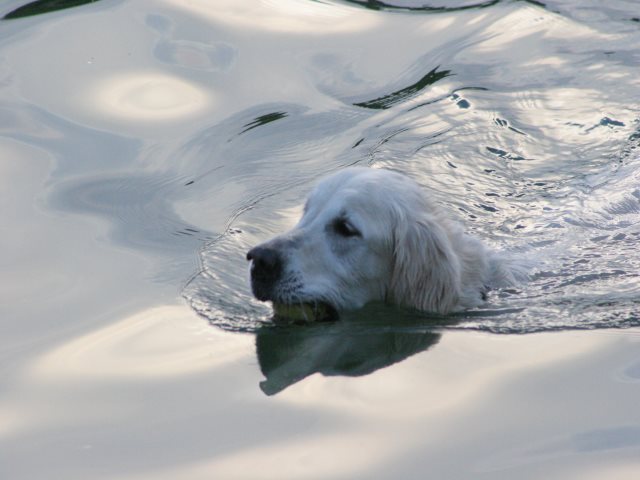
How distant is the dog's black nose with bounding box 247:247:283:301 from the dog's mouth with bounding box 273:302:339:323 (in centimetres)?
12

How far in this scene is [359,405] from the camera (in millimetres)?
4676

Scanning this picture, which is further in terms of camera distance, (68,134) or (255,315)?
(68,134)

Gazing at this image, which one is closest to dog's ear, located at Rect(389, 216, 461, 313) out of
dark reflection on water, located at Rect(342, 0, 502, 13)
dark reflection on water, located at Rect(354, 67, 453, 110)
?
dark reflection on water, located at Rect(354, 67, 453, 110)

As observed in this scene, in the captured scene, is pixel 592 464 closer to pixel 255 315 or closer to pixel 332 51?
pixel 255 315

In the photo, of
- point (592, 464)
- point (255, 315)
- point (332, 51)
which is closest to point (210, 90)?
point (332, 51)

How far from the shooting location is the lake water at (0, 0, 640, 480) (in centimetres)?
443

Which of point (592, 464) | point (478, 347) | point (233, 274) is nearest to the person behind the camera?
point (592, 464)

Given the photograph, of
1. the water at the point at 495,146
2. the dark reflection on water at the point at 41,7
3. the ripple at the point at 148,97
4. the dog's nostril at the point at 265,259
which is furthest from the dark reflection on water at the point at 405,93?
the dog's nostril at the point at 265,259

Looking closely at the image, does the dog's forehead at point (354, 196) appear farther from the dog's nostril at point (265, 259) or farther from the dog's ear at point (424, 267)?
the dog's nostril at point (265, 259)

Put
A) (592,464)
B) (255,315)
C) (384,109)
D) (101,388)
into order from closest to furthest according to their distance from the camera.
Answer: (592,464) < (101,388) < (255,315) < (384,109)

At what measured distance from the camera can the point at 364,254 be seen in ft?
19.0

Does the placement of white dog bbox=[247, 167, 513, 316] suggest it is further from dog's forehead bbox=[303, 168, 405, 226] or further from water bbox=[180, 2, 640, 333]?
water bbox=[180, 2, 640, 333]

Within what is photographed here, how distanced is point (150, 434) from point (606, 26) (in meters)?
Answer: 7.10

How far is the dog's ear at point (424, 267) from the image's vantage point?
18.8 ft
